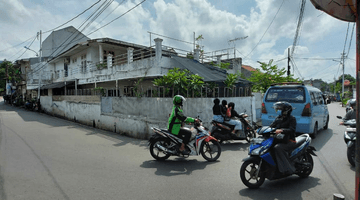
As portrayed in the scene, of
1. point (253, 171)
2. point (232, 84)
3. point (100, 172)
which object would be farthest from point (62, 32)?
point (253, 171)

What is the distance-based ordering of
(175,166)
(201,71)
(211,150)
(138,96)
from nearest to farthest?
(175,166) → (211,150) → (138,96) → (201,71)

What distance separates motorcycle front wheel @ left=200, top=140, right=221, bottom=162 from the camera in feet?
16.9

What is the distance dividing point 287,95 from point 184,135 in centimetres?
432

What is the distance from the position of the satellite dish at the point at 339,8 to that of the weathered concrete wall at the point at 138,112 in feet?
16.4

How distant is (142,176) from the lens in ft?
14.0

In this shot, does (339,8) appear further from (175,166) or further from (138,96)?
(138,96)

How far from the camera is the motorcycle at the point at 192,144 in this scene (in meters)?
5.09

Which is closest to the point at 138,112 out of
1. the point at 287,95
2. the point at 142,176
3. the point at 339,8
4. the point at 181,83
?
the point at 181,83

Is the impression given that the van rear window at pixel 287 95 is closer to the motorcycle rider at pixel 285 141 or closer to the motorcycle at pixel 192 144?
the motorcycle at pixel 192 144

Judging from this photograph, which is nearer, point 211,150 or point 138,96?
Answer: point 211,150

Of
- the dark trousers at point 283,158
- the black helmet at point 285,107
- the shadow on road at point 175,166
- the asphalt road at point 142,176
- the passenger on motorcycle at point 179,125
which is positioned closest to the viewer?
the asphalt road at point 142,176

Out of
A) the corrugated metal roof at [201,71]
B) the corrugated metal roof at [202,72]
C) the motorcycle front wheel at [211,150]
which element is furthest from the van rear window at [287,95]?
the motorcycle front wheel at [211,150]

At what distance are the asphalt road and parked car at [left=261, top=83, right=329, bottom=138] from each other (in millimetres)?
731

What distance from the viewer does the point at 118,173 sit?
4457 millimetres
